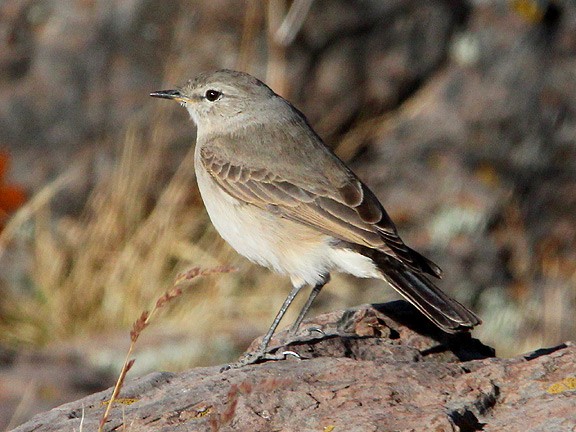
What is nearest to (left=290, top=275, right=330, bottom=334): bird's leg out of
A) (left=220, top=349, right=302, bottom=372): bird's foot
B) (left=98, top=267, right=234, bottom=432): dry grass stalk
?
→ (left=220, top=349, right=302, bottom=372): bird's foot

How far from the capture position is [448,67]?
11.1 m

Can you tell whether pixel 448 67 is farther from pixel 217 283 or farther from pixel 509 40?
pixel 217 283

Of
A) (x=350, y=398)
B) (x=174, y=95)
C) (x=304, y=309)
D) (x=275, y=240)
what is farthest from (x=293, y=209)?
(x=350, y=398)

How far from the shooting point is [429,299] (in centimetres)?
568

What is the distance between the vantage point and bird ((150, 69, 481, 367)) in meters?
5.98

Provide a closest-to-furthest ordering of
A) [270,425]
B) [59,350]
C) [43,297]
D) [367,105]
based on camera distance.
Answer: [270,425] → [59,350] → [43,297] → [367,105]

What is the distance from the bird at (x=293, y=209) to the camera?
19.6 ft

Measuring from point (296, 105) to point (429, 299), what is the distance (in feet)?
17.2

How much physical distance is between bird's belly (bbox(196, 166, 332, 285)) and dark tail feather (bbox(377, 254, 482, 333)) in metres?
0.47

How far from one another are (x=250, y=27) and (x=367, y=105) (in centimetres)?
151

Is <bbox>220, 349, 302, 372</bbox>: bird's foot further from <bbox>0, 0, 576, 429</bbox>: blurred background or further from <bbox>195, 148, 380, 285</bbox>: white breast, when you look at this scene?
<bbox>0, 0, 576, 429</bbox>: blurred background

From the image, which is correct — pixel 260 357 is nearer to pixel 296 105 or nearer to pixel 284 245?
pixel 284 245

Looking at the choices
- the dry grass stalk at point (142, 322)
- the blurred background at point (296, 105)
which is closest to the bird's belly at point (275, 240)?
the dry grass stalk at point (142, 322)

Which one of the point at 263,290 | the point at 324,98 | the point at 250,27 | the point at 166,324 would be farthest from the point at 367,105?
the point at 166,324
